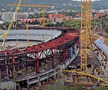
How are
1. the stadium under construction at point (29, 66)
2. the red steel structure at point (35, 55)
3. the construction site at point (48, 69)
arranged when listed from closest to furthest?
the stadium under construction at point (29, 66)
the red steel structure at point (35, 55)
the construction site at point (48, 69)

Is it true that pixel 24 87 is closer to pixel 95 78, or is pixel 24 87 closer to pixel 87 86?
pixel 87 86

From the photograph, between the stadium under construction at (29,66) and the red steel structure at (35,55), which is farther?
the red steel structure at (35,55)

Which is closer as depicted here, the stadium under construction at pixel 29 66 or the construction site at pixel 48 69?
the stadium under construction at pixel 29 66

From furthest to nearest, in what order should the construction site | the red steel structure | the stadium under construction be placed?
the construction site < the red steel structure < the stadium under construction

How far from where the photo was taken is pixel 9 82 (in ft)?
61.7

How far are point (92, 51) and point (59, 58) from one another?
1053 centimetres

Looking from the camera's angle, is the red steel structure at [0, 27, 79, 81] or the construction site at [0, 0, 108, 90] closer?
the red steel structure at [0, 27, 79, 81]

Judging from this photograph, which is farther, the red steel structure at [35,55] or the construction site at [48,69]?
the construction site at [48,69]

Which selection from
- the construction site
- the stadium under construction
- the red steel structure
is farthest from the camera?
the construction site

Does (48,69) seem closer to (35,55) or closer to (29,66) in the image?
(35,55)

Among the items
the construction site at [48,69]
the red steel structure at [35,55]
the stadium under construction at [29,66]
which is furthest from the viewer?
the construction site at [48,69]

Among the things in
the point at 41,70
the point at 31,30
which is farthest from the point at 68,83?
the point at 31,30

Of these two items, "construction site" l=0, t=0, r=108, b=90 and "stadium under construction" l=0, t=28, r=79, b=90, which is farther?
"construction site" l=0, t=0, r=108, b=90

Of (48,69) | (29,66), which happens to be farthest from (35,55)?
(29,66)
